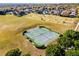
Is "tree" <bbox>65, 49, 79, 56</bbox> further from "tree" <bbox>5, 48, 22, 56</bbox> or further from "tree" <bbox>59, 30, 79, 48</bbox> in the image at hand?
"tree" <bbox>5, 48, 22, 56</bbox>

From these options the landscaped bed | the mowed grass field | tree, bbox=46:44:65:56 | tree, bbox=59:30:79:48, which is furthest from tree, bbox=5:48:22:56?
tree, bbox=59:30:79:48

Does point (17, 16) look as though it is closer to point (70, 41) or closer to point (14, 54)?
point (14, 54)

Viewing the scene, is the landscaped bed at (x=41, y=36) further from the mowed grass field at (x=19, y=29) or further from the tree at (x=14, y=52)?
the tree at (x=14, y=52)

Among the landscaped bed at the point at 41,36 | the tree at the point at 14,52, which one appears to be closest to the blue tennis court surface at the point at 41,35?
the landscaped bed at the point at 41,36

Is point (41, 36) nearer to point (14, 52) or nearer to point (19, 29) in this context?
point (19, 29)

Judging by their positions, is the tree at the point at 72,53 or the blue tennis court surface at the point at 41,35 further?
the blue tennis court surface at the point at 41,35

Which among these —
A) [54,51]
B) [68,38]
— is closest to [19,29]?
[54,51]
